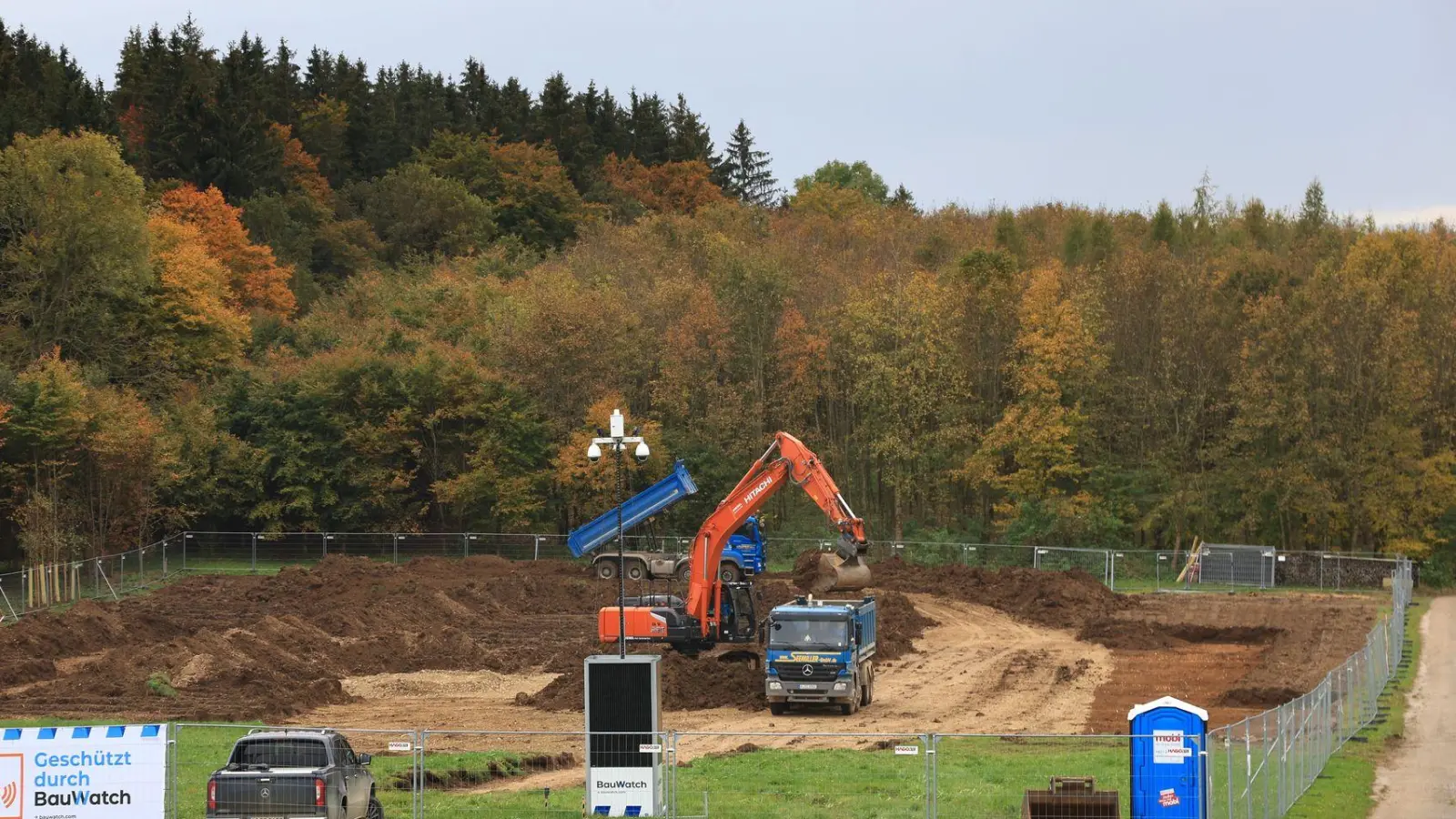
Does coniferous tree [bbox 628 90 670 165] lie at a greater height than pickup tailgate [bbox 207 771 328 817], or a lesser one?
greater

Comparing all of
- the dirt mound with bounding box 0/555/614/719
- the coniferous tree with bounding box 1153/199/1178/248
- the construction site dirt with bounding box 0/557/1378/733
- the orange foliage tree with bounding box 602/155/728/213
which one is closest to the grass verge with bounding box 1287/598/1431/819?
the construction site dirt with bounding box 0/557/1378/733

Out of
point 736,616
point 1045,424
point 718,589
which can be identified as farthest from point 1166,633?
point 1045,424

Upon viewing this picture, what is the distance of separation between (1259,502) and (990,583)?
1481 centimetres

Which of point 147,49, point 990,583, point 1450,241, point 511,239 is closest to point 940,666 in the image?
point 990,583

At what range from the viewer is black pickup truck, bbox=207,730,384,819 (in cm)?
2038

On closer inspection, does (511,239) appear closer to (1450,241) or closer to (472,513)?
(472,513)

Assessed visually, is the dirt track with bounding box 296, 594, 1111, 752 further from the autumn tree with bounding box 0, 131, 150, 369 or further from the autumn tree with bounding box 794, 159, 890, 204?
the autumn tree with bounding box 794, 159, 890, 204

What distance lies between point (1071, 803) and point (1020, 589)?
39.3 meters

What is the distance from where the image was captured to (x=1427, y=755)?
2988cm

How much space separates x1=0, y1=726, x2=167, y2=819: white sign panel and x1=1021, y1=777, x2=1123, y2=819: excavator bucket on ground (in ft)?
35.2

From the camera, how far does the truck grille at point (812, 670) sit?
3444 cm

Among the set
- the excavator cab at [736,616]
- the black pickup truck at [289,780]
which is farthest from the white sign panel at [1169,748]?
the excavator cab at [736,616]

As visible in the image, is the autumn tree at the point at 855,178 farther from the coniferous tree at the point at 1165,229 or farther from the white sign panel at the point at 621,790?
the white sign panel at the point at 621,790

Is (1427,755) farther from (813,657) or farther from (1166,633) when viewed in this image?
(1166,633)
